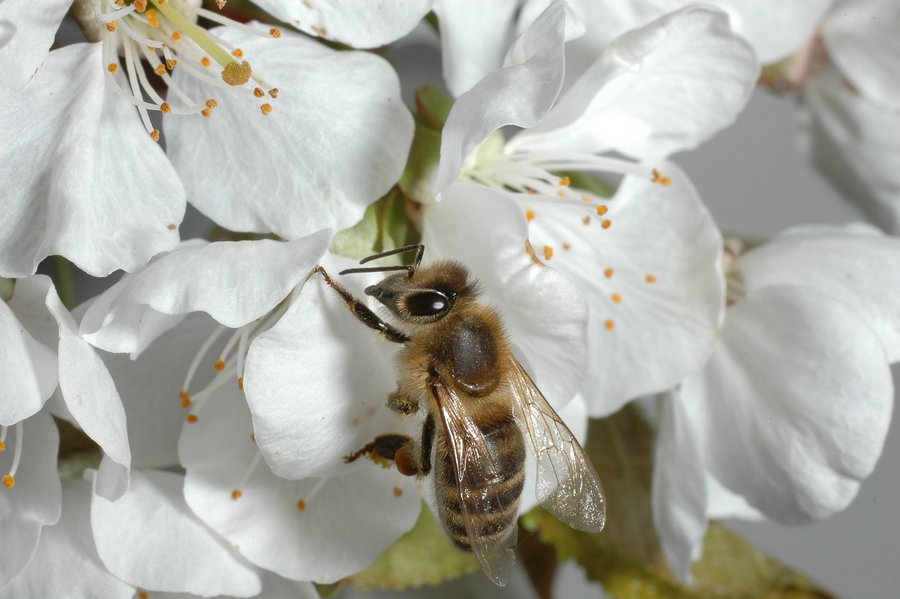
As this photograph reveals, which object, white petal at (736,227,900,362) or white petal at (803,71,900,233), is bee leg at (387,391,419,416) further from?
white petal at (803,71,900,233)

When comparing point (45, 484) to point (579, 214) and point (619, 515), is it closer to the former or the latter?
point (579, 214)

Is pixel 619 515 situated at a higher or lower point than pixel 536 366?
lower

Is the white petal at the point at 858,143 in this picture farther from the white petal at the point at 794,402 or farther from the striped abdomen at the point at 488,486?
the striped abdomen at the point at 488,486

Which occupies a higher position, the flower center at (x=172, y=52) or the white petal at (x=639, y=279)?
the flower center at (x=172, y=52)

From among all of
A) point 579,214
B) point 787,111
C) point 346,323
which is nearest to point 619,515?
point 579,214

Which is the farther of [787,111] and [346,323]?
[787,111]

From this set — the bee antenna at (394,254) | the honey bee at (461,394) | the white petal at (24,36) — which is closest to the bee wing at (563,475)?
the honey bee at (461,394)

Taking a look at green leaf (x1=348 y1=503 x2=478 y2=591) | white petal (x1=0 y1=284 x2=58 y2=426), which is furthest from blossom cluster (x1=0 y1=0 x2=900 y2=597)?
green leaf (x1=348 y1=503 x2=478 y2=591)
